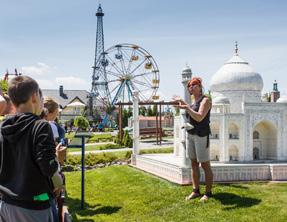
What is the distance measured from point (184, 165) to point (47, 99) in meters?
4.34

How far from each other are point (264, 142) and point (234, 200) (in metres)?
6.32

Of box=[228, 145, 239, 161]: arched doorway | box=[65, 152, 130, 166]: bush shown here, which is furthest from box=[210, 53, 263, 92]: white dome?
box=[65, 152, 130, 166]: bush

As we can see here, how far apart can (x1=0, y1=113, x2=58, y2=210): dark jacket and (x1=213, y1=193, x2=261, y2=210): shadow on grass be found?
3.84 meters

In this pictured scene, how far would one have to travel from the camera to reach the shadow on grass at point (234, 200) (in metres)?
5.77

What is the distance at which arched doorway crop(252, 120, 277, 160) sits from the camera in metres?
11.7

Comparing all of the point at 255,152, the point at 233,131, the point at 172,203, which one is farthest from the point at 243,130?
the point at 172,203

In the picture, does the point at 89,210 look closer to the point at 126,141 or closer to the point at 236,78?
the point at 236,78

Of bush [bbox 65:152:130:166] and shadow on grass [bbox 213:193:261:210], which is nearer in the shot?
shadow on grass [bbox 213:193:261:210]

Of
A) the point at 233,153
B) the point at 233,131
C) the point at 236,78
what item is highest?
the point at 236,78

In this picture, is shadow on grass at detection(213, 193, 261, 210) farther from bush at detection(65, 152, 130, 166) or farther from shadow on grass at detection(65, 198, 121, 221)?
bush at detection(65, 152, 130, 166)

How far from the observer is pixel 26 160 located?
234cm

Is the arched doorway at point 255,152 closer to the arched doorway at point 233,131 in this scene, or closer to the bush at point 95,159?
the arched doorway at point 233,131

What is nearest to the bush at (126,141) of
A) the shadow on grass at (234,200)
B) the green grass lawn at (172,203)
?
the green grass lawn at (172,203)

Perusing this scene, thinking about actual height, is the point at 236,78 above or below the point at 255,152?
above
